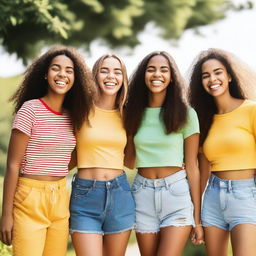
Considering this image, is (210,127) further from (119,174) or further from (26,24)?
(26,24)

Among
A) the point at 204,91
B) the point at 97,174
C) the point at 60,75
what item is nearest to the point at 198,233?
the point at 97,174

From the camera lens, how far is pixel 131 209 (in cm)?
315

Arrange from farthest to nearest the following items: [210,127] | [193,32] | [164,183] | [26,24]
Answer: [193,32]
[26,24]
[210,127]
[164,183]

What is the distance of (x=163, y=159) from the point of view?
3.17 m

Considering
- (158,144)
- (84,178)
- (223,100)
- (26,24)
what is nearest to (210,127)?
(223,100)

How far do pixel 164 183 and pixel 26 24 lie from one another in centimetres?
613

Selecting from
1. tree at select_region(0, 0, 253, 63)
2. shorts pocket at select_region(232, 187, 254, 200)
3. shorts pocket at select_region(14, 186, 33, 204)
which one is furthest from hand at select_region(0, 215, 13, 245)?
tree at select_region(0, 0, 253, 63)

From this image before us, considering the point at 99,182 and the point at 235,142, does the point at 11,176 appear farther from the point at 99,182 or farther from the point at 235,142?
the point at 235,142

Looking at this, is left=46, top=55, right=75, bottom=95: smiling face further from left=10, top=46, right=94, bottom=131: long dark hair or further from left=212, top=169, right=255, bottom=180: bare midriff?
left=212, top=169, right=255, bottom=180: bare midriff

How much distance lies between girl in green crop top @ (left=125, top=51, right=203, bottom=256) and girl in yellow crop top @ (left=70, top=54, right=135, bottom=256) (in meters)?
0.10

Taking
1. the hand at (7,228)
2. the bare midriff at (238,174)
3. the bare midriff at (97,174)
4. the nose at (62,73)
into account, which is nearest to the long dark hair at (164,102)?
the bare midriff at (97,174)

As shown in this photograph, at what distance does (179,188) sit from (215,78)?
2.52 feet

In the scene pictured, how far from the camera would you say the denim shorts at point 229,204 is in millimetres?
3059

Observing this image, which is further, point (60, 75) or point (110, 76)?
point (110, 76)
